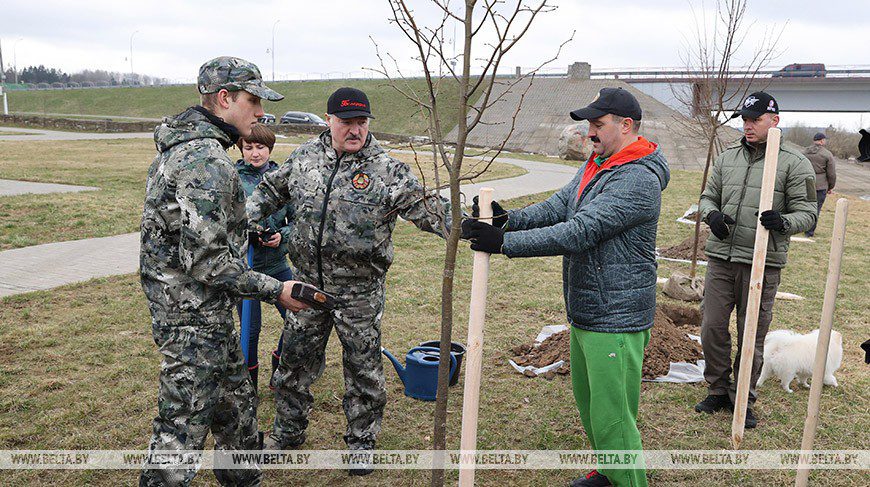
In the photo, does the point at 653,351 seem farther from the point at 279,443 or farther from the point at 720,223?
the point at 279,443

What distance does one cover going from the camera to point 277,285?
3.00 metres

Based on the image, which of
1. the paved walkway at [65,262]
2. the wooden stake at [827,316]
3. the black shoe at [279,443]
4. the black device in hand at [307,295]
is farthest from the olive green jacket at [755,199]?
the paved walkway at [65,262]

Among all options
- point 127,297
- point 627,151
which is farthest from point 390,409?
point 127,297

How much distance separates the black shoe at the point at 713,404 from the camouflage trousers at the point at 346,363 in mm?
2474

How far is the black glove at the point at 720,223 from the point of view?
4.57 m

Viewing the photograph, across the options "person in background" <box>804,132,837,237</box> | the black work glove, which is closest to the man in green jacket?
the black work glove

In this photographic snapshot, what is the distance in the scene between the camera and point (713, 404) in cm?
490

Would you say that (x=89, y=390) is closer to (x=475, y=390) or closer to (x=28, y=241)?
(x=475, y=390)

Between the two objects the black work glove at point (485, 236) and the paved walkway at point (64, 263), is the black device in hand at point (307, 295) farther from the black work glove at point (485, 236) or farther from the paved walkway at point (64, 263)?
the paved walkway at point (64, 263)

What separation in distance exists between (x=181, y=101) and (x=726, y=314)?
6338cm

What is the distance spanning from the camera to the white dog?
5.27m

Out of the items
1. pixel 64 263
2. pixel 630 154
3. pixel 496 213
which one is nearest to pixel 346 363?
pixel 496 213

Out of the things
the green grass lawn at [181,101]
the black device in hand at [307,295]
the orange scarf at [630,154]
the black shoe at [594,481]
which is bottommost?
the black shoe at [594,481]

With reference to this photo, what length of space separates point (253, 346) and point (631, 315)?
8.89ft
